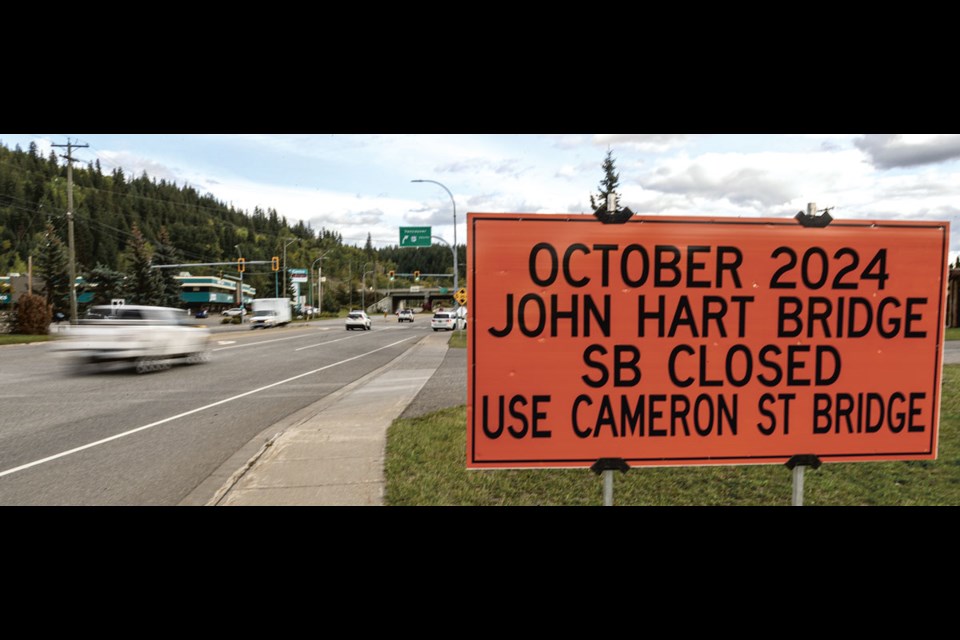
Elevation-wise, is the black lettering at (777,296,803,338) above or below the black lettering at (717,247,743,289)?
below

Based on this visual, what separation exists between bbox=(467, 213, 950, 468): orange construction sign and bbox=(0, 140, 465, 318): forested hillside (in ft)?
343

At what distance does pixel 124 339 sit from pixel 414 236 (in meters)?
28.2

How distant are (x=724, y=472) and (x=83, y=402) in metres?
9.97

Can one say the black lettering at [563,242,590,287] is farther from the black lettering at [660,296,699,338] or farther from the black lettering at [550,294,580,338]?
the black lettering at [660,296,699,338]

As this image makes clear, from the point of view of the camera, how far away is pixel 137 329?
1425cm

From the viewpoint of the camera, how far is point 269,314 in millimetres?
50156

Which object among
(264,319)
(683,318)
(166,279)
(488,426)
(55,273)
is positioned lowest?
(264,319)

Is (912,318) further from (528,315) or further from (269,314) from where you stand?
(269,314)

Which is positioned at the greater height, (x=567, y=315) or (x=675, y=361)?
(x=567, y=315)

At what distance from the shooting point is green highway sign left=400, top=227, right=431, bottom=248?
1612 inches

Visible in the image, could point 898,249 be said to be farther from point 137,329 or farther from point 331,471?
point 137,329

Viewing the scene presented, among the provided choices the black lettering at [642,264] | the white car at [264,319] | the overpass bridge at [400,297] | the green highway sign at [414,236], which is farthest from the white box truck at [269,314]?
the overpass bridge at [400,297]

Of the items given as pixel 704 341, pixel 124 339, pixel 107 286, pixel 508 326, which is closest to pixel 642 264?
pixel 704 341

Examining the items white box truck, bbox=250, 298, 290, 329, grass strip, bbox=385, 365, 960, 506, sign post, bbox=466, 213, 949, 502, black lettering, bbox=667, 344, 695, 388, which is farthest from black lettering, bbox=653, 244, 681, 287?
white box truck, bbox=250, 298, 290, 329
